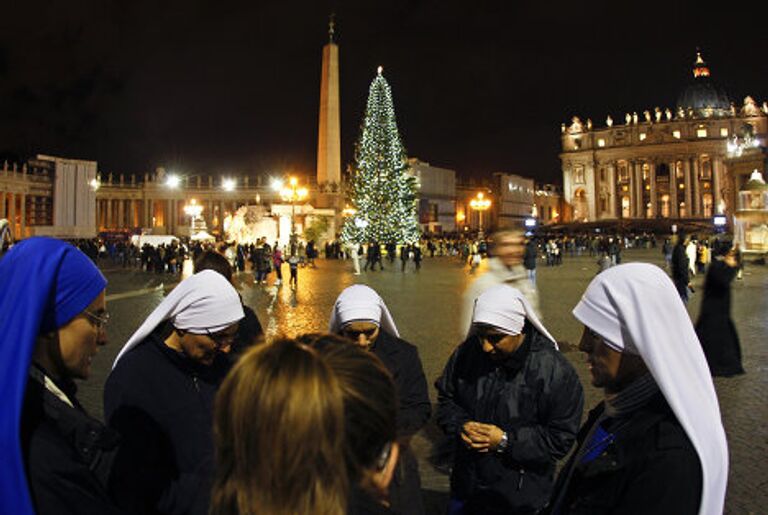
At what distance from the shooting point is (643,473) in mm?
1557

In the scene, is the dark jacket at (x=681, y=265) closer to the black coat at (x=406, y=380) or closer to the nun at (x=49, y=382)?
the black coat at (x=406, y=380)

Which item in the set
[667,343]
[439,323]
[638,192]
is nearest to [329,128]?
[439,323]

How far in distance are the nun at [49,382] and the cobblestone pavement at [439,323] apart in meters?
2.89

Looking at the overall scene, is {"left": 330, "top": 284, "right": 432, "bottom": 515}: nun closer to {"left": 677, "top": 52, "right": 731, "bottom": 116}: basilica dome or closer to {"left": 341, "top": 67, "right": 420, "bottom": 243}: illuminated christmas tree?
{"left": 341, "top": 67, "right": 420, "bottom": 243}: illuminated christmas tree

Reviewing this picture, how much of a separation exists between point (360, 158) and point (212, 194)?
44.4 m

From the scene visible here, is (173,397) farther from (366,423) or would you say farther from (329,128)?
(329,128)

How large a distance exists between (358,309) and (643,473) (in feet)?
5.88

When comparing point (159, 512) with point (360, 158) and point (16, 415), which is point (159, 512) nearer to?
point (16, 415)

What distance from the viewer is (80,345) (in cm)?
171

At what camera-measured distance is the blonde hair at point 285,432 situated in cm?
120

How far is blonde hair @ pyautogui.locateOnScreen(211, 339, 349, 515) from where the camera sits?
1202 millimetres

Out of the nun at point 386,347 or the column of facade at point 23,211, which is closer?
the nun at point 386,347

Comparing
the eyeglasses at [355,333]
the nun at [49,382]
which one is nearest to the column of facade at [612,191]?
the eyeglasses at [355,333]

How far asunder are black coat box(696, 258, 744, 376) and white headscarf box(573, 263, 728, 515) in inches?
247
